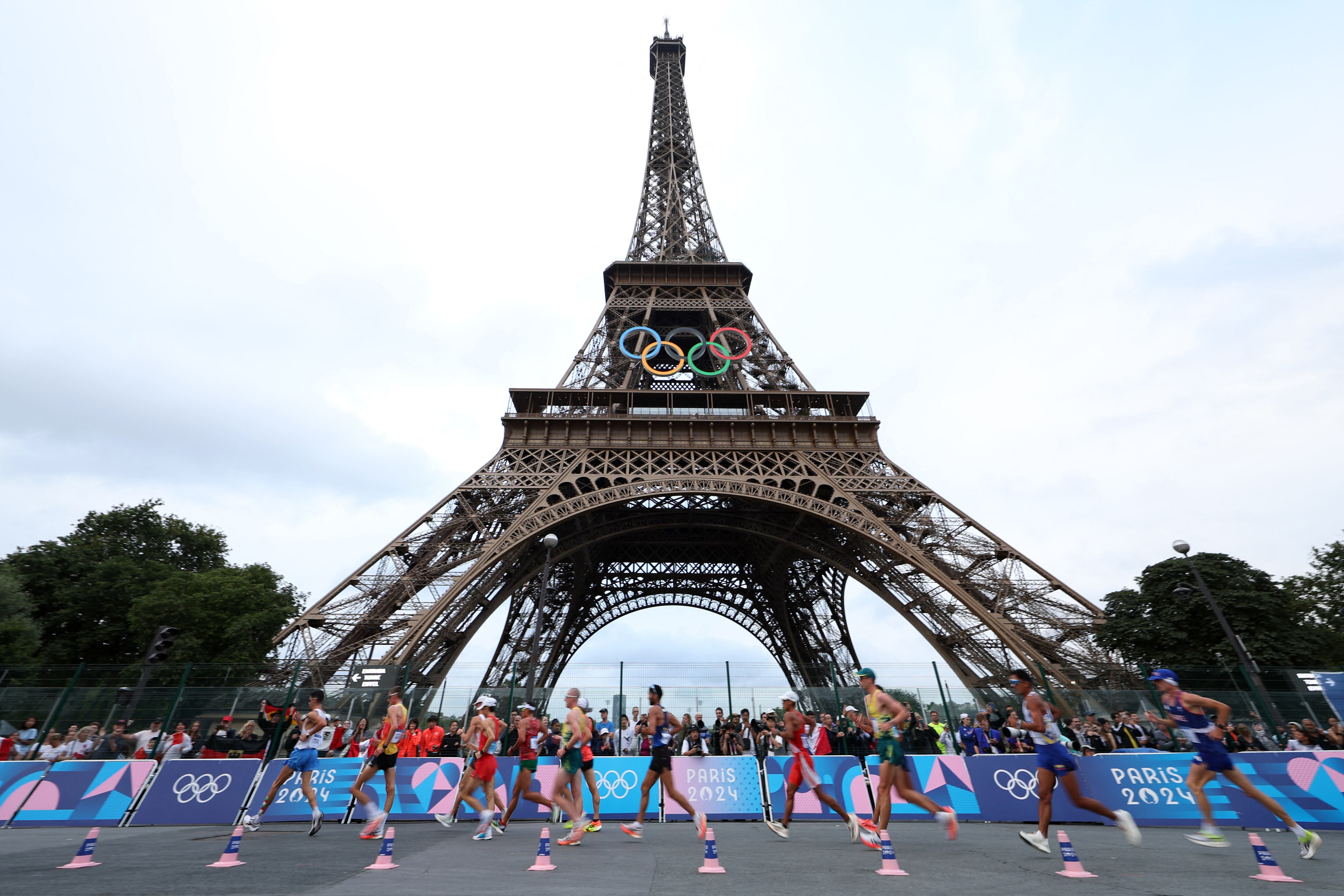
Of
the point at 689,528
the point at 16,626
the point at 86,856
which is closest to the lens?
the point at 86,856

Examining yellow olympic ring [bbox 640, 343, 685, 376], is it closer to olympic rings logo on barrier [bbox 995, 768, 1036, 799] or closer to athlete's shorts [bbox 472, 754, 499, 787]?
olympic rings logo on barrier [bbox 995, 768, 1036, 799]

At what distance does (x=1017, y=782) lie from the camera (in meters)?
10.8

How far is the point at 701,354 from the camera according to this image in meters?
37.7

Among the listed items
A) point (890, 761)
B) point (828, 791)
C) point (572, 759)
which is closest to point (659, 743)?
point (572, 759)

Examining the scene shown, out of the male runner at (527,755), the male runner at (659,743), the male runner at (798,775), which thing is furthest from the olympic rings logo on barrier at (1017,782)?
the male runner at (527,755)

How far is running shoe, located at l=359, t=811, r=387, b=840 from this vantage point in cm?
855

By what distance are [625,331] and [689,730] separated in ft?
69.5

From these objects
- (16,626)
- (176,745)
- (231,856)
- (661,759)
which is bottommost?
(231,856)

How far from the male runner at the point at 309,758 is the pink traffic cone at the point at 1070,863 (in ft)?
26.9

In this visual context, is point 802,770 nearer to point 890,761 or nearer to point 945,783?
point 890,761

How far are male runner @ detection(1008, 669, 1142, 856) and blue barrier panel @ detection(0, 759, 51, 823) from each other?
14555mm

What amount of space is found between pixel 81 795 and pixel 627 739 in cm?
1037

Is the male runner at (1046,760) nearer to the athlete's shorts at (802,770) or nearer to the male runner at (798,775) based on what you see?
the male runner at (798,775)

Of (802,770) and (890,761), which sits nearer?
(890,761)
